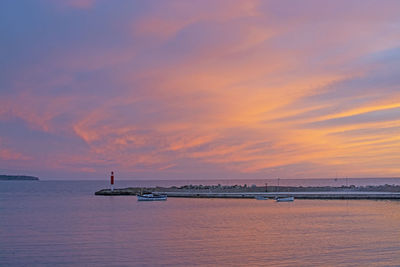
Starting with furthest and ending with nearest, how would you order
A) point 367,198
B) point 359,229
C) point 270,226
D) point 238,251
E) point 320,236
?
point 367,198 → point 270,226 → point 359,229 → point 320,236 → point 238,251

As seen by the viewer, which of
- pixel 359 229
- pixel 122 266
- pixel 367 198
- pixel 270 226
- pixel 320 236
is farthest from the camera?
pixel 367 198

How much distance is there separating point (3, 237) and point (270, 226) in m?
19.6

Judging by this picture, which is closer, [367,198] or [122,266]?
[122,266]

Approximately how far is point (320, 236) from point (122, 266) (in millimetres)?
14465

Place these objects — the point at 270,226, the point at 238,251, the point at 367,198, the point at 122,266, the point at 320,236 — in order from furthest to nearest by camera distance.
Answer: the point at 367,198 < the point at 270,226 < the point at 320,236 < the point at 238,251 < the point at 122,266

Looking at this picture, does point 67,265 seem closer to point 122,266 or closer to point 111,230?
point 122,266

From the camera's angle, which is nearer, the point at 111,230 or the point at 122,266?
the point at 122,266

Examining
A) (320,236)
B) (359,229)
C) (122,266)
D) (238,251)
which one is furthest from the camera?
(359,229)

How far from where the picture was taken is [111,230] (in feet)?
114

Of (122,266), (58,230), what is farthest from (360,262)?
(58,230)

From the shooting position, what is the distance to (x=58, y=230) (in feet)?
115

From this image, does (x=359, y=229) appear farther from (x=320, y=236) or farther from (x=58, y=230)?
(x=58, y=230)

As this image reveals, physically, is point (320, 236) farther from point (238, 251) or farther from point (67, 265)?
point (67, 265)

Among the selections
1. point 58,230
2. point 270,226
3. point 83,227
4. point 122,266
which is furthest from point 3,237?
point 270,226
